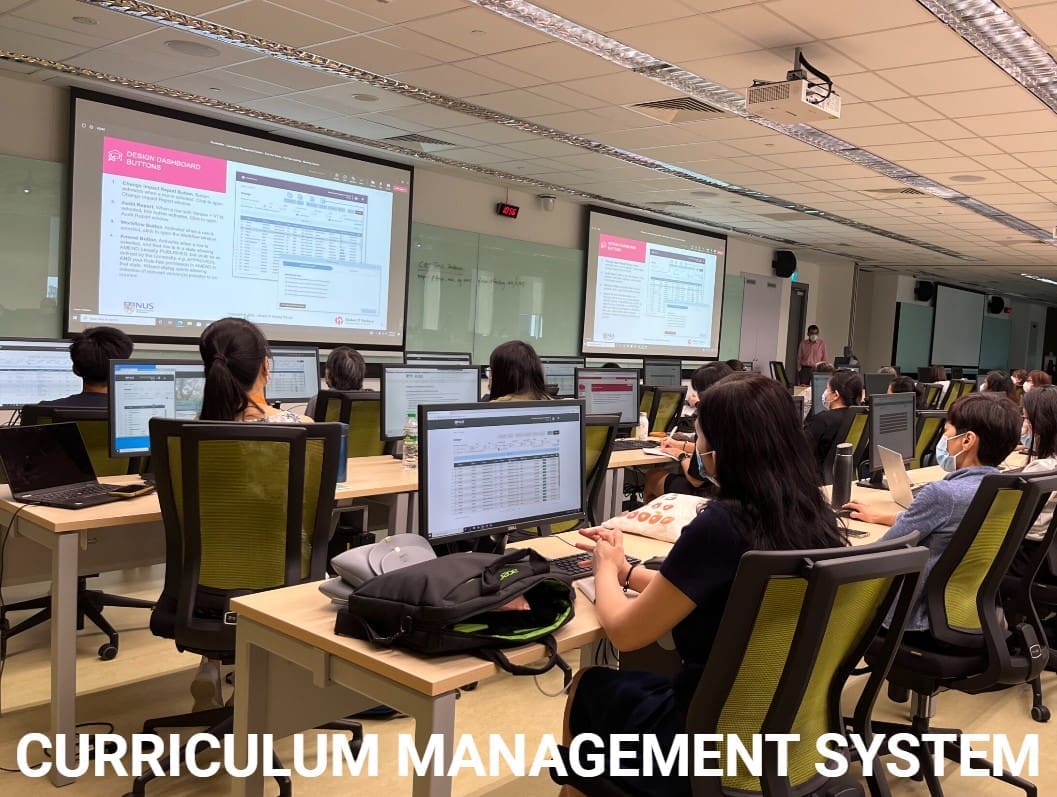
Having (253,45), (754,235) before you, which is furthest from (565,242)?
(253,45)

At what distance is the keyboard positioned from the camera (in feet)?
17.7

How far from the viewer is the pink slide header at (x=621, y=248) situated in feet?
36.3

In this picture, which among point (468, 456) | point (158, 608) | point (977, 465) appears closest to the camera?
point (468, 456)

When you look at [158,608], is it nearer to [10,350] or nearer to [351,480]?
[351,480]

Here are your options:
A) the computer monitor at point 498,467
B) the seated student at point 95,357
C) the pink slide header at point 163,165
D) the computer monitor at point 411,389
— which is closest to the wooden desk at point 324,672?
the computer monitor at point 498,467

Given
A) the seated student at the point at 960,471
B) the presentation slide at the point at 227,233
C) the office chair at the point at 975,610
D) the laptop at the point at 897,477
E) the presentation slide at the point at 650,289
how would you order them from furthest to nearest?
the presentation slide at the point at 650,289
the presentation slide at the point at 227,233
the laptop at the point at 897,477
the seated student at the point at 960,471
the office chair at the point at 975,610

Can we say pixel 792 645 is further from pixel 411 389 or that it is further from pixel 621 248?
pixel 621 248

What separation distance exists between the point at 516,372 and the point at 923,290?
654 inches

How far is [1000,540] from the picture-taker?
2635 mm

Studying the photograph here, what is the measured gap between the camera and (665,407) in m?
6.56

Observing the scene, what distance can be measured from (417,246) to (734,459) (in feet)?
24.5

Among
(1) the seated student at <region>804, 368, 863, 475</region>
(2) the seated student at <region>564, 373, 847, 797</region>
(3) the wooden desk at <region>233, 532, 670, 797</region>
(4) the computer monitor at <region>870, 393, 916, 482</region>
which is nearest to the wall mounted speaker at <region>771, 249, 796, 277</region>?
(1) the seated student at <region>804, 368, 863, 475</region>

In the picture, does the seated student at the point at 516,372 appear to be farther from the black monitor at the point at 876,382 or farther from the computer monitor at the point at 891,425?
the black monitor at the point at 876,382

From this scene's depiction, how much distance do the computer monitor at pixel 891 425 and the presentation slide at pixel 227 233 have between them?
498cm
